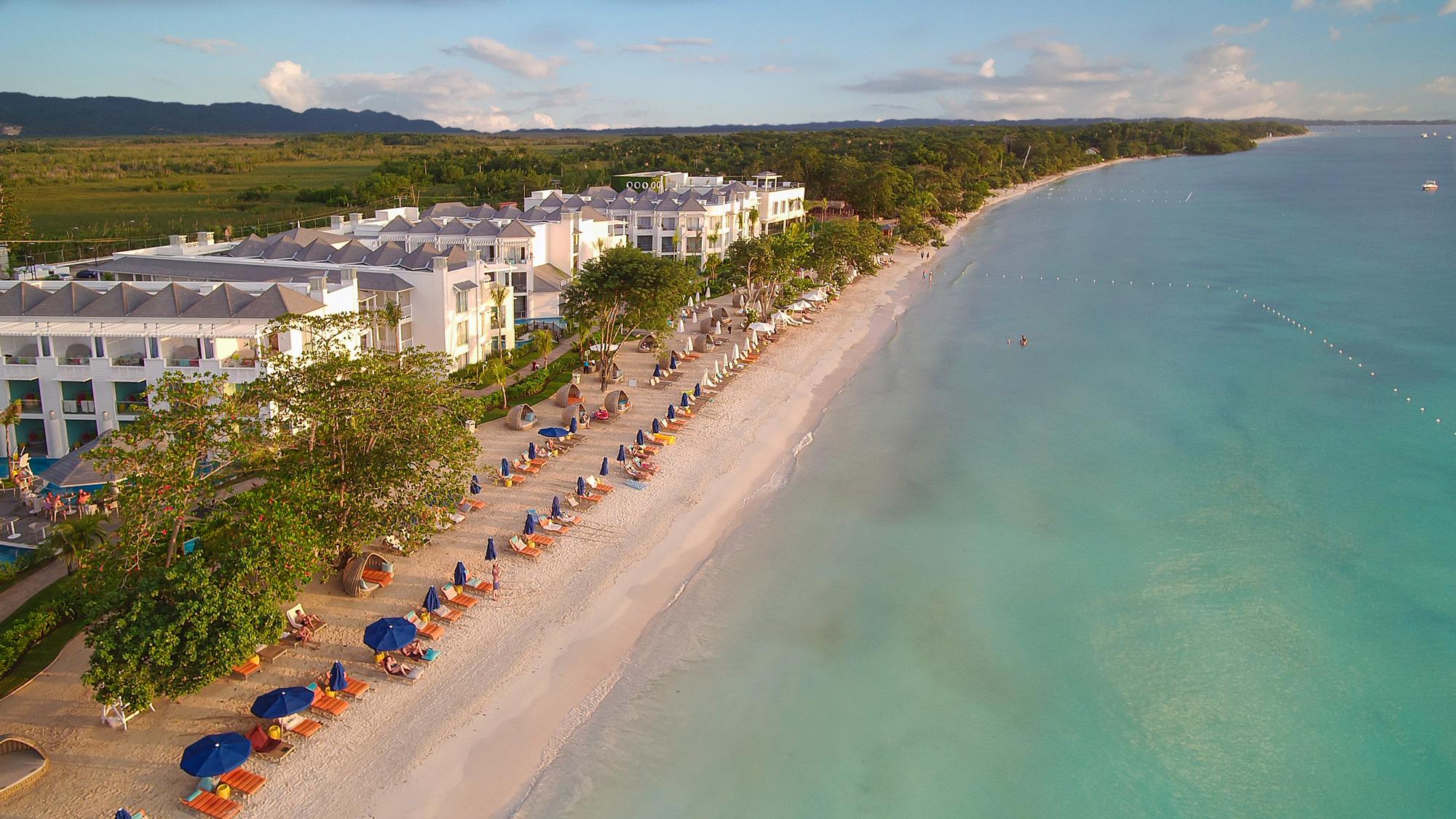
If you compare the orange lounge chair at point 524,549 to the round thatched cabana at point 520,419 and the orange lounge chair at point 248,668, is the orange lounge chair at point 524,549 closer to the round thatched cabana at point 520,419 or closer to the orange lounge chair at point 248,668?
the orange lounge chair at point 248,668

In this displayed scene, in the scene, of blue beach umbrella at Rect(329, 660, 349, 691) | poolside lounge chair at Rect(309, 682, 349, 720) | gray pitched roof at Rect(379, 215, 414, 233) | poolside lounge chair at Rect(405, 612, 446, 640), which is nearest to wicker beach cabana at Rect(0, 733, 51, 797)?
poolside lounge chair at Rect(309, 682, 349, 720)

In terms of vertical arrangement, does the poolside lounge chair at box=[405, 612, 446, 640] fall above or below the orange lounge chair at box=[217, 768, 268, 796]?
above

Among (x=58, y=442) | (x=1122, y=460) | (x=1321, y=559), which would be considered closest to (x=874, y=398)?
(x=1122, y=460)

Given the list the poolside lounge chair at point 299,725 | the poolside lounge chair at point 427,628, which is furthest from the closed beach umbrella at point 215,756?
the poolside lounge chair at point 427,628

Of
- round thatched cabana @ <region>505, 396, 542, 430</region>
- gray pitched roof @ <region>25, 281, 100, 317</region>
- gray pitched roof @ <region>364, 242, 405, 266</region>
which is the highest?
gray pitched roof @ <region>364, 242, 405, 266</region>

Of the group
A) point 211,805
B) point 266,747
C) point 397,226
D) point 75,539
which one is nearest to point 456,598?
point 266,747

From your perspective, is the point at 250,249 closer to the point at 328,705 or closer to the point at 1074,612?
the point at 328,705

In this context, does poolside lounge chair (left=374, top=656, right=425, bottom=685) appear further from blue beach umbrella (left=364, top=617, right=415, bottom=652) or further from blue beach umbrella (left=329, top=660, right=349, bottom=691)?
blue beach umbrella (left=329, top=660, right=349, bottom=691)
